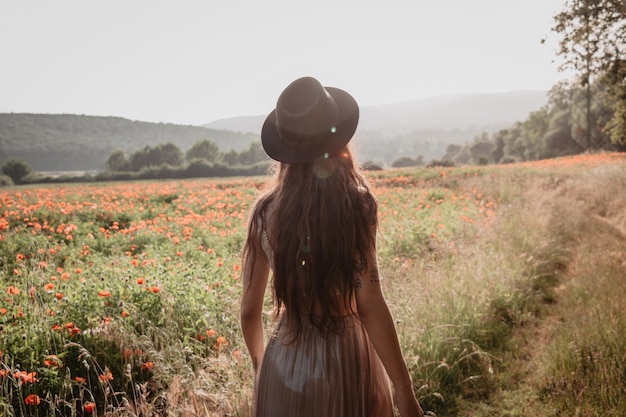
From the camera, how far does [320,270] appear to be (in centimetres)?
157

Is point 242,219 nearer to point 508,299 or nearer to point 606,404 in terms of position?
point 508,299

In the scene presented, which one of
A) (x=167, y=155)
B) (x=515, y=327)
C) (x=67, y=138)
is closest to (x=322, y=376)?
(x=515, y=327)

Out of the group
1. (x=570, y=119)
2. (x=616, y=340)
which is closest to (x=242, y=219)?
(x=616, y=340)

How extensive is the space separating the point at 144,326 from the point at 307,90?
2.99 metres

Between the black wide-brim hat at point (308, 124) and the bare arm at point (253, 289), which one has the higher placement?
the black wide-brim hat at point (308, 124)

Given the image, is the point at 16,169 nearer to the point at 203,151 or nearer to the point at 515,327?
the point at 203,151

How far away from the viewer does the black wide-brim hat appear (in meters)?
1.53

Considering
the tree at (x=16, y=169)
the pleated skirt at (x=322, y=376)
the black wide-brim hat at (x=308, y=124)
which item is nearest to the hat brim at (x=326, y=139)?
the black wide-brim hat at (x=308, y=124)

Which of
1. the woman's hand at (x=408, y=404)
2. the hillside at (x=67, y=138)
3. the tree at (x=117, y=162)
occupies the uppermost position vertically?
the hillside at (x=67, y=138)

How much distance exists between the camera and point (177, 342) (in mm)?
3379

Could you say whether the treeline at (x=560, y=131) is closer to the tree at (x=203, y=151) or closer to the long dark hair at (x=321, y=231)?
the long dark hair at (x=321, y=231)

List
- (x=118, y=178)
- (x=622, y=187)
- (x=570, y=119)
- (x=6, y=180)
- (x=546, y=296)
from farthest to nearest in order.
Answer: (x=570, y=119) → (x=118, y=178) → (x=6, y=180) → (x=622, y=187) → (x=546, y=296)

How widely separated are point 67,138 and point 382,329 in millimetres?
117553

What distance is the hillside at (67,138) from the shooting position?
8900cm
